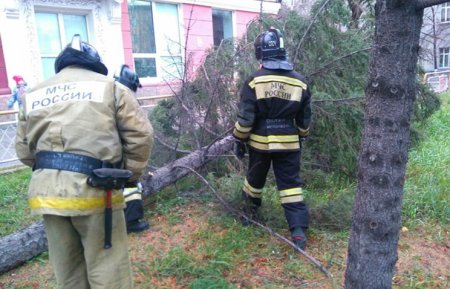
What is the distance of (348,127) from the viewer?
435cm

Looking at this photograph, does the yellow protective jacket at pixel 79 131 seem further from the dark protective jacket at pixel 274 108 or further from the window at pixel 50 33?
the window at pixel 50 33

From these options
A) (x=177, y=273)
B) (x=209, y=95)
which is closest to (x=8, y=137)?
(x=209, y=95)

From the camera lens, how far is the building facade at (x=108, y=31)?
Result: 813 cm

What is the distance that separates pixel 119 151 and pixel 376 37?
1.41m

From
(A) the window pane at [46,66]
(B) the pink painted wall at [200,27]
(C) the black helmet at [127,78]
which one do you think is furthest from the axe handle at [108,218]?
(B) the pink painted wall at [200,27]

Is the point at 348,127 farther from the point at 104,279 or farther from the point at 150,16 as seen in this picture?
the point at 150,16

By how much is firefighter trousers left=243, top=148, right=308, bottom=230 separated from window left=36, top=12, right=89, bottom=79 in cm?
662

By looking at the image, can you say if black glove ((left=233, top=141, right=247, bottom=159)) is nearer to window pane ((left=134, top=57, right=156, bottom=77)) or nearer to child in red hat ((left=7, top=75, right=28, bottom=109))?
child in red hat ((left=7, top=75, right=28, bottom=109))

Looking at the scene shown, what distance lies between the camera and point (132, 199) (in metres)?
3.39

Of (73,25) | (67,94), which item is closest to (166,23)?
(73,25)

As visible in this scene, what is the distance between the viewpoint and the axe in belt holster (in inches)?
80.3

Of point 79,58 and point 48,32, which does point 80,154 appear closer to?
point 79,58

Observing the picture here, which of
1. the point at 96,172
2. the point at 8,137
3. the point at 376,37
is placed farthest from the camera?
the point at 8,137

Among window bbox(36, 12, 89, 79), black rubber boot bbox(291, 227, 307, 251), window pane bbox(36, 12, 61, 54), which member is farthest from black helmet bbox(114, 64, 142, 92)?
window pane bbox(36, 12, 61, 54)
